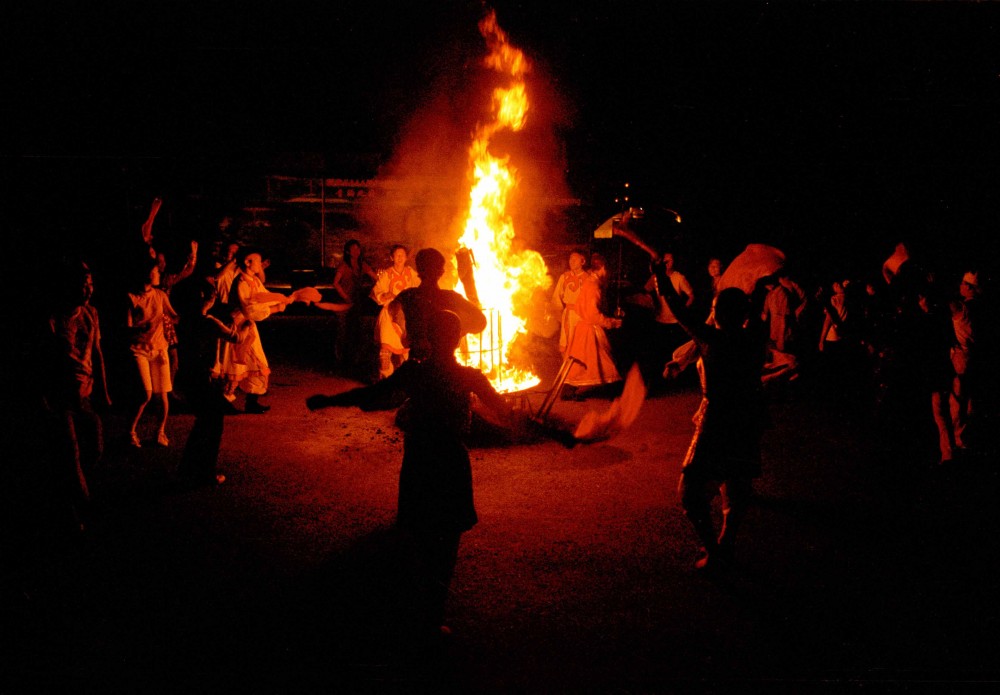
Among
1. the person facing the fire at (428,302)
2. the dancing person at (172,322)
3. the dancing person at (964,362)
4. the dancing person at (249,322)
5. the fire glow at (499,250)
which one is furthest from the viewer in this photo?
the fire glow at (499,250)

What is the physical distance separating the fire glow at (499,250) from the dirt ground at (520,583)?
245 centimetres

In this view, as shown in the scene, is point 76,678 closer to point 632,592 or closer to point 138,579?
point 138,579

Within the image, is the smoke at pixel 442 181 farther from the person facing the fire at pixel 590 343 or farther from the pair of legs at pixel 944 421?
the pair of legs at pixel 944 421

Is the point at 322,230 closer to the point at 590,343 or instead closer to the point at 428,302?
the point at 590,343

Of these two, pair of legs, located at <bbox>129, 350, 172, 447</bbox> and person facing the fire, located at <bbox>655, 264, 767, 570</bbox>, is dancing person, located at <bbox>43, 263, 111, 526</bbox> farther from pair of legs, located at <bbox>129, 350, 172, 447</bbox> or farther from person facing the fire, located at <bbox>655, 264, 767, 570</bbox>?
person facing the fire, located at <bbox>655, 264, 767, 570</bbox>

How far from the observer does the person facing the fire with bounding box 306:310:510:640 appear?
3.64 metres

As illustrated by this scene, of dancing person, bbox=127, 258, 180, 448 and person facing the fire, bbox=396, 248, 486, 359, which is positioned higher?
person facing the fire, bbox=396, 248, 486, 359

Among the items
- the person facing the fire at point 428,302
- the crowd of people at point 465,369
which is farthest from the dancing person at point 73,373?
the person facing the fire at point 428,302

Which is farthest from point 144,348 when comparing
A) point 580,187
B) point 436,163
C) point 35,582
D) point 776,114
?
point 776,114

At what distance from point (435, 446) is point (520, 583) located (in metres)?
1.38

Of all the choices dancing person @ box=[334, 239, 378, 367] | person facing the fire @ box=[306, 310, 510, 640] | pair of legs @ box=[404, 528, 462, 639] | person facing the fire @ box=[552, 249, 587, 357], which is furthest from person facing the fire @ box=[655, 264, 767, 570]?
dancing person @ box=[334, 239, 378, 367]

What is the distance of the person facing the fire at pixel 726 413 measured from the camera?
171 inches

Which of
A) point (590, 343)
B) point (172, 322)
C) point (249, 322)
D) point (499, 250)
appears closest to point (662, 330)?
point (590, 343)

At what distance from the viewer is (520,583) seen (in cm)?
441
